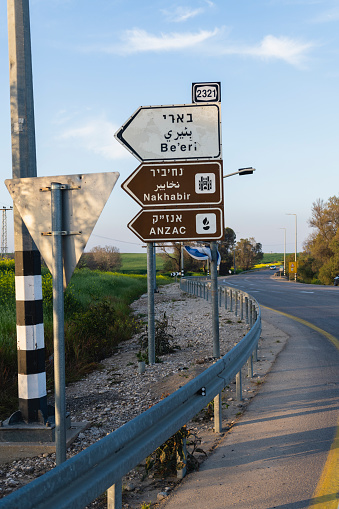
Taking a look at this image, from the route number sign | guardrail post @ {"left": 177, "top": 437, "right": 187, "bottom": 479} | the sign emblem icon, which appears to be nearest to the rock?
guardrail post @ {"left": 177, "top": 437, "right": 187, "bottom": 479}

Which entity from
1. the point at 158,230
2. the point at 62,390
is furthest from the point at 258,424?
the point at 158,230

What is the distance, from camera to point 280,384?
281 inches

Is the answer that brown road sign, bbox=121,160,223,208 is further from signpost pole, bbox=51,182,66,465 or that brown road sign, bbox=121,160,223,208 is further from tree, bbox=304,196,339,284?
tree, bbox=304,196,339,284

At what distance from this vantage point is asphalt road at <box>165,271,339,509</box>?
366 cm

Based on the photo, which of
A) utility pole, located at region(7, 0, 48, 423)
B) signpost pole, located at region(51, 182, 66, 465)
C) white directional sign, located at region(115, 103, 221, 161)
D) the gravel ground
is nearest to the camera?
signpost pole, located at region(51, 182, 66, 465)

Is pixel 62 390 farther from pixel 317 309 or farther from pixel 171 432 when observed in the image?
pixel 317 309

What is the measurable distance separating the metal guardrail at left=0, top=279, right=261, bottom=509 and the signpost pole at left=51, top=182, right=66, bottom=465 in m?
0.52

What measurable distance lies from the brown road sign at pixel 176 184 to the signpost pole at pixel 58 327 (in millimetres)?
5162

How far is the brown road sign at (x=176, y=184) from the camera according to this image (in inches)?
332

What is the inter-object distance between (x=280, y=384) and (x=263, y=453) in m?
2.73

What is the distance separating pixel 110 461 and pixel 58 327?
965mm

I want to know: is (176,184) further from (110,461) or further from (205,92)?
(110,461)

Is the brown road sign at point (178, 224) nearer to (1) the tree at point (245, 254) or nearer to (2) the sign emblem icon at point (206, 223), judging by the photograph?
(2) the sign emblem icon at point (206, 223)

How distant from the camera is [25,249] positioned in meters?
5.25
